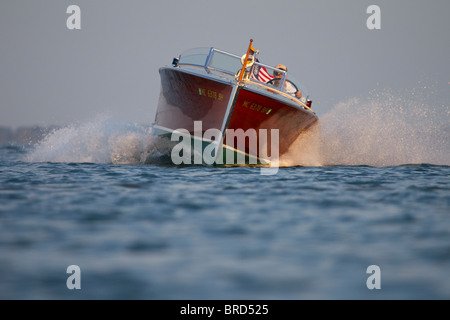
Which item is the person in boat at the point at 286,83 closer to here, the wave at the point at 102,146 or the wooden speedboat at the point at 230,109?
the wooden speedboat at the point at 230,109

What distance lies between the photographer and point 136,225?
5117 millimetres

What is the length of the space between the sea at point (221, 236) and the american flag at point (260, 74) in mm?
2907

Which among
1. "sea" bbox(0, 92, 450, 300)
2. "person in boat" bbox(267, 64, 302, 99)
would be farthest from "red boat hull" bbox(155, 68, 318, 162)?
"sea" bbox(0, 92, 450, 300)

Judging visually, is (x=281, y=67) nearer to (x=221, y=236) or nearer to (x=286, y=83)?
(x=286, y=83)

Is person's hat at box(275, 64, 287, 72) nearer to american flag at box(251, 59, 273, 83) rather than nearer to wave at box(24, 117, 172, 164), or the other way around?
american flag at box(251, 59, 273, 83)

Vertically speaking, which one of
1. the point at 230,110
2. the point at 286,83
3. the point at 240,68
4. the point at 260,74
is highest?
the point at 240,68

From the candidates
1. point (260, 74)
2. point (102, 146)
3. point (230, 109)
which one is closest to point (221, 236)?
point (230, 109)

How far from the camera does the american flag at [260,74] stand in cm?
1158

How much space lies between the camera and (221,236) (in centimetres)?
477

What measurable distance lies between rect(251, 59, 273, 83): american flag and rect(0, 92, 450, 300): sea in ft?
9.54

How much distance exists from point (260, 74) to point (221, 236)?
7567mm

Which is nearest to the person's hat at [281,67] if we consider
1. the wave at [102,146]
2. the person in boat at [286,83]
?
the person in boat at [286,83]

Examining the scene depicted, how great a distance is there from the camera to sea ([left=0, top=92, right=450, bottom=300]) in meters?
3.53
